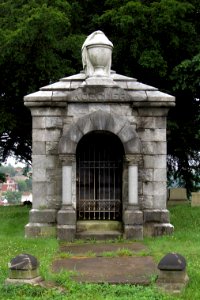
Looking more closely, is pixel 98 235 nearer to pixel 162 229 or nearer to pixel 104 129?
→ pixel 162 229

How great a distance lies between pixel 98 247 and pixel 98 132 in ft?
9.52

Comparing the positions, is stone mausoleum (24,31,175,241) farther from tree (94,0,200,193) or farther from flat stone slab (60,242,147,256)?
tree (94,0,200,193)

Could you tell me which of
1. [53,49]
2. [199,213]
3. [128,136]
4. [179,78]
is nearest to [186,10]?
[179,78]

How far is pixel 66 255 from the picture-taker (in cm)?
907

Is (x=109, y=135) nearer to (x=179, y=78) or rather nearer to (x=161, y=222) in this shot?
(x=161, y=222)

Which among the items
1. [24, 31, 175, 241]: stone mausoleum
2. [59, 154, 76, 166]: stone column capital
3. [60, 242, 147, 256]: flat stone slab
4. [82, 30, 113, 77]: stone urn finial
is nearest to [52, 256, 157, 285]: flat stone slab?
[60, 242, 147, 256]: flat stone slab

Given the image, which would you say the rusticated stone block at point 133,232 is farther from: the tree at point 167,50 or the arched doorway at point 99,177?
the tree at point 167,50

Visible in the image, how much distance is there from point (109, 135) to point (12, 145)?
11.6 m

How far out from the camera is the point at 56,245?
10.3 m

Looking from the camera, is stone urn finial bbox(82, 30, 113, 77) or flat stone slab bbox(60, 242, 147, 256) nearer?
flat stone slab bbox(60, 242, 147, 256)

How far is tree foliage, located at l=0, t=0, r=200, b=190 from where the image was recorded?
1838 centimetres

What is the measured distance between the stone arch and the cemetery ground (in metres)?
2.11

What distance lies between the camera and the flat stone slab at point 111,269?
7.15 m

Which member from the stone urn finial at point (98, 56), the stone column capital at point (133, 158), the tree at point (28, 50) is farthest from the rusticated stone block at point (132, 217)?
the tree at point (28, 50)
